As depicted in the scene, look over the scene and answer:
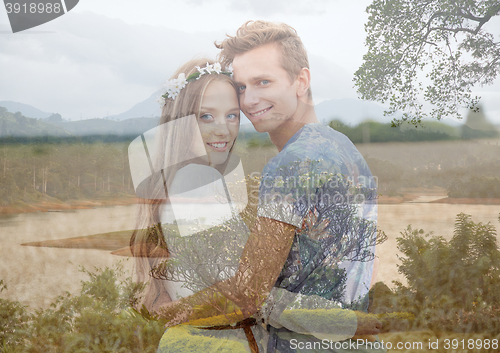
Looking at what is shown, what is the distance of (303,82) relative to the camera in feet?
7.59

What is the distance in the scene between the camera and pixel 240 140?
7.82 feet

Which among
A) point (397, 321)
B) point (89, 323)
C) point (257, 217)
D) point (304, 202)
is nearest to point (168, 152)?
point (257, 217)

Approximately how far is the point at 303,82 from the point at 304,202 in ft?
2.66

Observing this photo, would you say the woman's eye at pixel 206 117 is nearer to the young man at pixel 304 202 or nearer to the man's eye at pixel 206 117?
the man's eye at pixel 206 117

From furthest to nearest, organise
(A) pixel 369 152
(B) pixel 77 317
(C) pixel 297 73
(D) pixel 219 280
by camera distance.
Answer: (A) pixel 369 152 < (B) pixel 77 317 < (C) pixel 297 73 < (D) pixel 219 280

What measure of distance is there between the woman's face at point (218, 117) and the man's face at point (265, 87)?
0.07 meters

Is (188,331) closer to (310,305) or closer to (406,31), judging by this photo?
(310,305)

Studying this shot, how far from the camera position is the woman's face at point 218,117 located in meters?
2.22

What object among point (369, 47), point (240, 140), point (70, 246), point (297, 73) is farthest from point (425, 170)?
point (70, 246)

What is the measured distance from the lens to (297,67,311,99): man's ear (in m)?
2.30

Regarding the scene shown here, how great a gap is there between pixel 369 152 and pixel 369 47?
0.85 metres

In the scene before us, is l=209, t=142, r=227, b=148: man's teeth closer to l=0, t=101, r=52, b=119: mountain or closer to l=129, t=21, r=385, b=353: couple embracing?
l=129, t=21, r=385, b=353: couple embracing

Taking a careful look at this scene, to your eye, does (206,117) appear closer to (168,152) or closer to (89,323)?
(168,152)

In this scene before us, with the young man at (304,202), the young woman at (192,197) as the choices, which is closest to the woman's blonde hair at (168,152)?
the young woman at (192,197)
